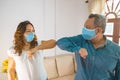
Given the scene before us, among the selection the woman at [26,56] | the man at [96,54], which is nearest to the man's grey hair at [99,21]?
the man at [96,54]

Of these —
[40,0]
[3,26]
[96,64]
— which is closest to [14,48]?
[96,64]

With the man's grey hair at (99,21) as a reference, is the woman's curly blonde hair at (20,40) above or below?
below

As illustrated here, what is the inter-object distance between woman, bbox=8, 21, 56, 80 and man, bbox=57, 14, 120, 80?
11.4 inches

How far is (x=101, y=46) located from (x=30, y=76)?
0.70 meters

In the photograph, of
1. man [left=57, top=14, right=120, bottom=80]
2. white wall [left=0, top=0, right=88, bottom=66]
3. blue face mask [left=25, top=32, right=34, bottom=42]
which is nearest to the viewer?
man [left=57, top=14, right=120, bottom=80]

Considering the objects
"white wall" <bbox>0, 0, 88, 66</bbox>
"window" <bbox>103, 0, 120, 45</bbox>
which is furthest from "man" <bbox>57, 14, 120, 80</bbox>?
"window" <bbox>103, 0, 120, 45</bbox>

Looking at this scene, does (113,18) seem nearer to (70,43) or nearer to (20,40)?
(70,43)

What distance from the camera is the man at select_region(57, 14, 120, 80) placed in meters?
1.23

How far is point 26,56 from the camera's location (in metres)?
1.42

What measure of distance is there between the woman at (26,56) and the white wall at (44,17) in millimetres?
1535

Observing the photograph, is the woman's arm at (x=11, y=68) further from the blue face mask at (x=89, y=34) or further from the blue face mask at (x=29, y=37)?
the blue face mask at (x=89, y=34)

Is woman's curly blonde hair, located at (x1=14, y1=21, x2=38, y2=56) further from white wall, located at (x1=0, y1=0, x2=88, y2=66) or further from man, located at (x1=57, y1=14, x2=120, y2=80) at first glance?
white wall, located at (x1=0, y1=0, x2=88, y2=66)

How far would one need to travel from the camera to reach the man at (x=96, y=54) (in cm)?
123

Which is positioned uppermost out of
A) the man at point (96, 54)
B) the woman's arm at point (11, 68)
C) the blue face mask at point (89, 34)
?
the blue face mask at point (89, 34)
